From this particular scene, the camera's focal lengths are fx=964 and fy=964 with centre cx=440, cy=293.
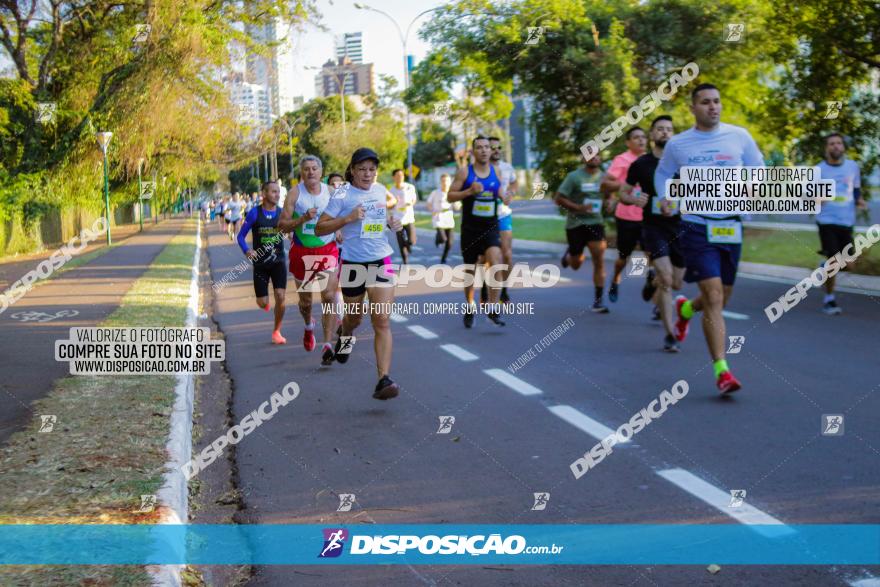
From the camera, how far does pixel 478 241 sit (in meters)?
11.2

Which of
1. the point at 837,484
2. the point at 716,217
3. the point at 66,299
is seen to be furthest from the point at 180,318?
the point at 837,484

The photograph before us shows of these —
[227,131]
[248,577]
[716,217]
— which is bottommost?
[248,577]

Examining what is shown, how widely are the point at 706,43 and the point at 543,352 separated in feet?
47.2

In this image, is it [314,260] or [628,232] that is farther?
[628,232]

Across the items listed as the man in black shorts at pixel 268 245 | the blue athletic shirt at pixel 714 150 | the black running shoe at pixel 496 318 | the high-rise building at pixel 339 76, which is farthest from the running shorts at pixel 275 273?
the high-rise building at pixel 339 76

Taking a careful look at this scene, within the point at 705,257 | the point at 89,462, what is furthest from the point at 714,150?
the point at 89,462

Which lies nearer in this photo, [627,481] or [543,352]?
[627,481]

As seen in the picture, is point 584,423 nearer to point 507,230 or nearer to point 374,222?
point 374,222

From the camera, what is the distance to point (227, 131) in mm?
35375

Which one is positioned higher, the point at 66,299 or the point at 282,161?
the point at 282,161

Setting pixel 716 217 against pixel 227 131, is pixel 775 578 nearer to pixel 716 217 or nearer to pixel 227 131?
pixel 716 217

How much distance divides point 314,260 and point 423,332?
1898mm

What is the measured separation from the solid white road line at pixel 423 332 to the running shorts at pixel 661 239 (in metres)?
2.63

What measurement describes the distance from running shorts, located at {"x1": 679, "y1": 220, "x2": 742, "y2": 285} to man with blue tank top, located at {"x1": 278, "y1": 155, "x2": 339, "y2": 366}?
3712 mm
